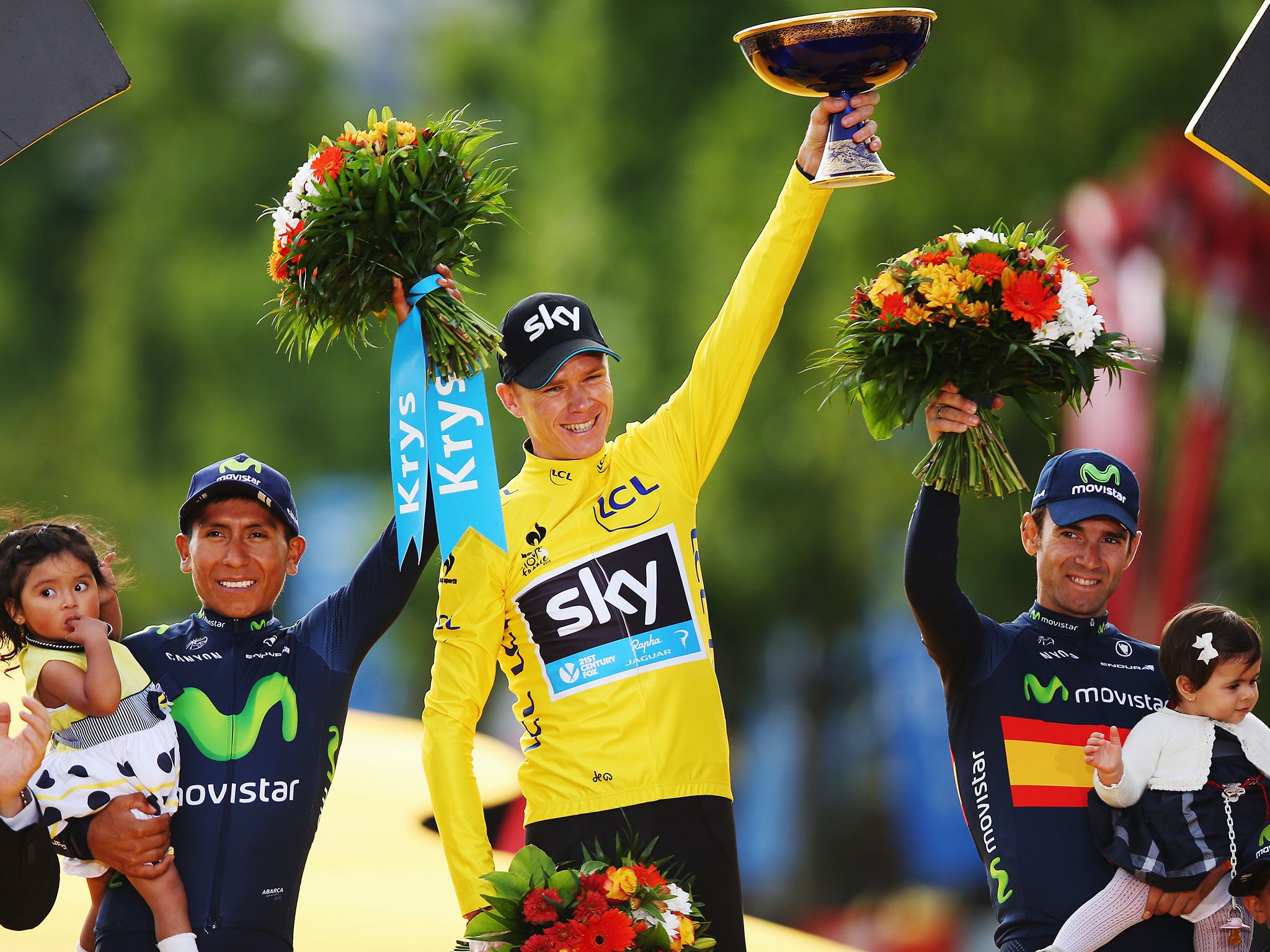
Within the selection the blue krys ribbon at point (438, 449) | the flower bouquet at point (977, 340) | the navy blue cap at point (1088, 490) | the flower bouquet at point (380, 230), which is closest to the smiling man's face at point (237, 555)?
the blue krys ribbon at point (438, 449)

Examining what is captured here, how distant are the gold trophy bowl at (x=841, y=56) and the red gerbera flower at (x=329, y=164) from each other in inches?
37.5

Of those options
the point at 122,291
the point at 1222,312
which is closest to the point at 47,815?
the point at 1222,312

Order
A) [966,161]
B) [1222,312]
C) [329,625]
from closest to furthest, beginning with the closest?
[329,625], [1222,312], [966,161]

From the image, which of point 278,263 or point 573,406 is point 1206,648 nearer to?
point 573,406

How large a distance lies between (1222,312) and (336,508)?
7927mm

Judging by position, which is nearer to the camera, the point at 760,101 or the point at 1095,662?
the point at 1095,662

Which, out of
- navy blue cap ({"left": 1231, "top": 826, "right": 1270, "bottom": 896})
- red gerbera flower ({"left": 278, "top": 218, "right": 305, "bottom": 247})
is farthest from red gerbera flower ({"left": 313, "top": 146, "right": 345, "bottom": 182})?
navy blue cap ({"left": 1231, "top": 826, "right": 1270, "bottom": 896})

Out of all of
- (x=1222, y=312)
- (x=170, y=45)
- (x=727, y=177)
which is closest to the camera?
(x=1222, y=312)

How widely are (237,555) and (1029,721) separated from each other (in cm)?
194

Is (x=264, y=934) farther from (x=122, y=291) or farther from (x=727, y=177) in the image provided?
(x=122, y=291)

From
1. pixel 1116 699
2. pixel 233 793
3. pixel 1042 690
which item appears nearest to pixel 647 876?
pixel 233 793

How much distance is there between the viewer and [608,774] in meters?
3.36

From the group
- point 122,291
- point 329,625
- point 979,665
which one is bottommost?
point 979,665

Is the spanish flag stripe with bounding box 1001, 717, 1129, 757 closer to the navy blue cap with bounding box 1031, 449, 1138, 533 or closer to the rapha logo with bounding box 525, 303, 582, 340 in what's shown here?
the navy blue cap with bounding box 1031, 449, 1138, 533
